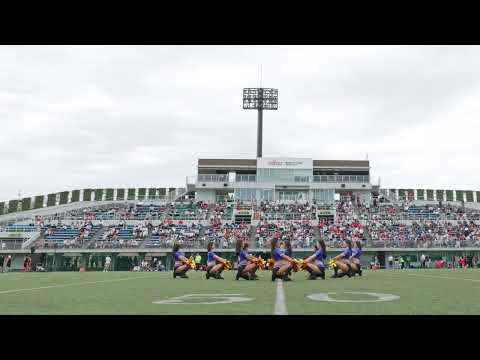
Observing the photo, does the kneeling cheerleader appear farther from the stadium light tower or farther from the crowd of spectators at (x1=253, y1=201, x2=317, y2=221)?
the stadium light tower

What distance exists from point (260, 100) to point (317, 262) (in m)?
58.3

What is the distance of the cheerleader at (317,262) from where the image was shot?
645 inches

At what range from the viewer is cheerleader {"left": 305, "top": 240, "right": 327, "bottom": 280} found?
1639cm

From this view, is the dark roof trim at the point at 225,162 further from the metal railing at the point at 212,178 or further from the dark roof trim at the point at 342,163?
the dark roof trim at the point at 342,163

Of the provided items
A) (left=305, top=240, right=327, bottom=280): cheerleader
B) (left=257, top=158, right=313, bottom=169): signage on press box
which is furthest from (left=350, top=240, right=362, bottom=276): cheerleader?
(left=257, top=158, right=313, bottom=169): signage on press box

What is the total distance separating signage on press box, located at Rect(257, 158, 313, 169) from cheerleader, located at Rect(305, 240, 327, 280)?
45.5m

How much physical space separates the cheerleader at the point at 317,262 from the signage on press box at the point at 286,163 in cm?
4547

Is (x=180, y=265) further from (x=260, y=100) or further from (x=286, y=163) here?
(x=260, y=100)
